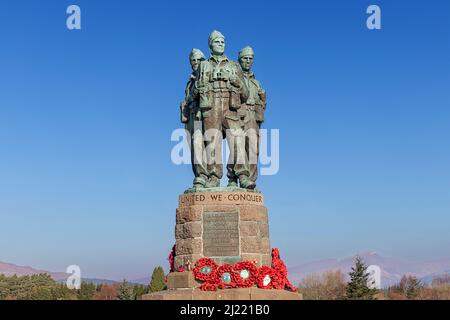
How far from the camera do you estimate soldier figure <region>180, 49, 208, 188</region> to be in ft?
66.3

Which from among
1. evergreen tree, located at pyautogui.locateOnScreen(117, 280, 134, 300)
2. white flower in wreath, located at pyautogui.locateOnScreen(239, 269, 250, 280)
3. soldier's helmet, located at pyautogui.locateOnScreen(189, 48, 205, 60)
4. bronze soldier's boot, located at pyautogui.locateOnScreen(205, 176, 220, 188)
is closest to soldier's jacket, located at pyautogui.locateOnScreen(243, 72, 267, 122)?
soldier's helmet, located at pyautogui.locateOnScreen(189, 48, 205, 60)

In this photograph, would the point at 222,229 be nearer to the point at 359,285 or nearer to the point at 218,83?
the point at 218,83

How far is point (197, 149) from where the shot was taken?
801 inches

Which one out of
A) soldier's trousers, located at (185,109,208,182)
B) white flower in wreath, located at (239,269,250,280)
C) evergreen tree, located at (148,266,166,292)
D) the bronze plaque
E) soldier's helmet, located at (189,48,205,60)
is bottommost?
white flower in wreath, located at (239,269,250,280)

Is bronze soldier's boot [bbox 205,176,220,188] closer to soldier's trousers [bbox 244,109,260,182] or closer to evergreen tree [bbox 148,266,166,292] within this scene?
soldier's trousers [bbox 244,109,260,182]

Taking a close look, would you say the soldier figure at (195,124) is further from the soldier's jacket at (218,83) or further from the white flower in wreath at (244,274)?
the white flower in wreath at (244,274)

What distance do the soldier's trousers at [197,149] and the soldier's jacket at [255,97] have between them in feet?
5.23

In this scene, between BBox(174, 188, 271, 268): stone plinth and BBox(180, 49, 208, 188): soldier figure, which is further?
BBox(180, 49, 208, 188): soldier figure

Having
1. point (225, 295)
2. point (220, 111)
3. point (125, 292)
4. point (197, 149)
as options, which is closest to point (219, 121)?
point (220, 111)

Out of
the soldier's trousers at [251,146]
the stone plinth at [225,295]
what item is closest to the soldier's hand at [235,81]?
the soldier's trousers at [251,146]
